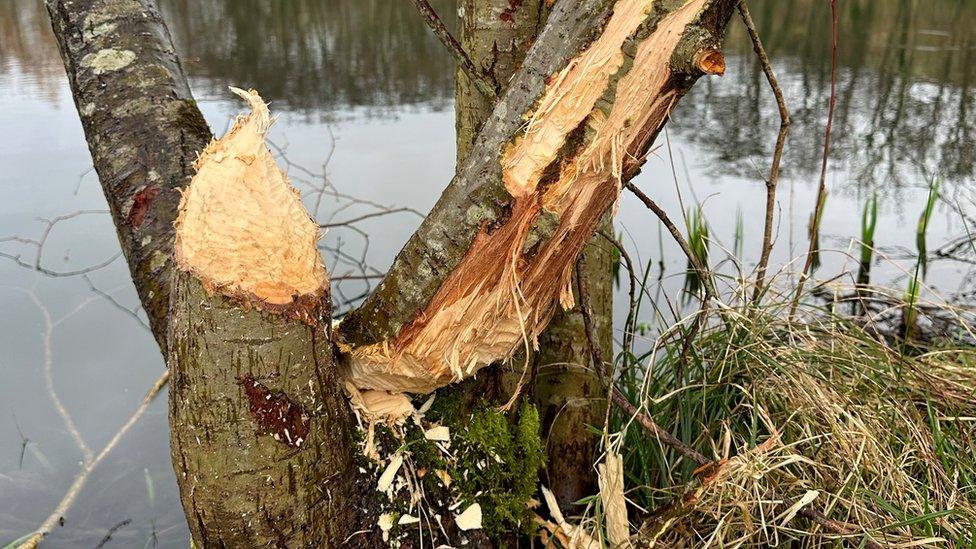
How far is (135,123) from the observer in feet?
4.29

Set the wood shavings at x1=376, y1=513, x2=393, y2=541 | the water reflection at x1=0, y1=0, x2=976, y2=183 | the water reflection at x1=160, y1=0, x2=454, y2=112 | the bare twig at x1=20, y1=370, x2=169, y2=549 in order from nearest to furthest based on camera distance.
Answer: the wood shavings at x1=376, y1=513, x2=393, y2=541 → the bare twig at x1=20, y1=370, x2=169, y2=549 → the water reflection at x1=0, y1=0, x2=976, y2=183 → the water reflection at x1=160, y1=0, x2=454, y2=112

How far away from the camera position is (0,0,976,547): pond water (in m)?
2.43

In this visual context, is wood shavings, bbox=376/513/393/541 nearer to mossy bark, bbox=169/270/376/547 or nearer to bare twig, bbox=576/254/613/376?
mossy bark, bbox=169/270/376/547

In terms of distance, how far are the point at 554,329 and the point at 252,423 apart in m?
0.73

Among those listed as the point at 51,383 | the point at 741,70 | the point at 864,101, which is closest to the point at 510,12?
the point at 51,383

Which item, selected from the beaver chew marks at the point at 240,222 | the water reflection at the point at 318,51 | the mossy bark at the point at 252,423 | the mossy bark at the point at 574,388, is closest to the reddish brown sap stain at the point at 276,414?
the mossy bark at the point at 252,423

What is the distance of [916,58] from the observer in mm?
6879

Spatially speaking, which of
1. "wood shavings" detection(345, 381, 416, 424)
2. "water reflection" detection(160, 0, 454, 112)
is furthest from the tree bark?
"water reflection" detection(160, 0, 454, 112)

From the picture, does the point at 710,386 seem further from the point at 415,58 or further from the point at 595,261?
the point at 415,58

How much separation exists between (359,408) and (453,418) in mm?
171

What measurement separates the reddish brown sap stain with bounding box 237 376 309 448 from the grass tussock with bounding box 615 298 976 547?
617mm

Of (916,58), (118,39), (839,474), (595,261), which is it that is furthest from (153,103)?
(916,58)

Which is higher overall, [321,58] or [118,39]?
[118,39]

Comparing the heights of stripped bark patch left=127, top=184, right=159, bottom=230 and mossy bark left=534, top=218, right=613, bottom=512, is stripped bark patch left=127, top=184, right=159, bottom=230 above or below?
above
